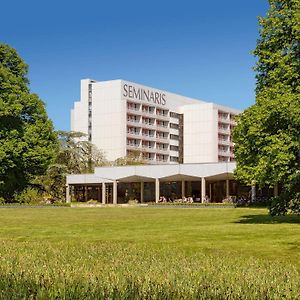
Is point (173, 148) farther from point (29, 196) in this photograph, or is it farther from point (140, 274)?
point (140, 274)

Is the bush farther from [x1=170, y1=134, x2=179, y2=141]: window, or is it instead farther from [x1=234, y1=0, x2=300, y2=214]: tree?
[x1=170, y1=134, x2=179, y2=141]: window

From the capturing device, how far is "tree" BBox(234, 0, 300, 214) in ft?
91.5

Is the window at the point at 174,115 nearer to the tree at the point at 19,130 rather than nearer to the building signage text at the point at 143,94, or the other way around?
the building signage text at the point at 143,94

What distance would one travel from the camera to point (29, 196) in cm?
7194

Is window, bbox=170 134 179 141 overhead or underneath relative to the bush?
overhead

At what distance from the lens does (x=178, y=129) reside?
14525 cm

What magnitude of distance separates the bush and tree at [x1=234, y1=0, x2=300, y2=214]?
39.0m

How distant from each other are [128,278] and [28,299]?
2.43m

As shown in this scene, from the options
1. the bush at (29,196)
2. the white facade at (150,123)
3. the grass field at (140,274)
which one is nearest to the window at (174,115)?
the white facade at (150,123)

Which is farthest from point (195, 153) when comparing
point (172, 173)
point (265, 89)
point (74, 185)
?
point (265, 89)

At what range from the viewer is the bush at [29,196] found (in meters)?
65.5

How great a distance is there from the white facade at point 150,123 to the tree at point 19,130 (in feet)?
238

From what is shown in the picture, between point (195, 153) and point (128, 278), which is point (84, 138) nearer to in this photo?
point (195, 153)

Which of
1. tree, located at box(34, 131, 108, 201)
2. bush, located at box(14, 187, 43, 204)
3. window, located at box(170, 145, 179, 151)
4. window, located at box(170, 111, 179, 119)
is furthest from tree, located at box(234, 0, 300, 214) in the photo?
window, located at box(170, 145, 179, 151)
